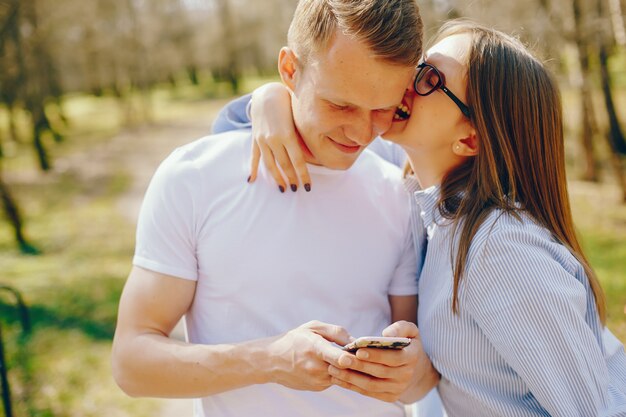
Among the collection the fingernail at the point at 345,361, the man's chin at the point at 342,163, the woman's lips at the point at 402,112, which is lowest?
the fingernail at the point at 345,361

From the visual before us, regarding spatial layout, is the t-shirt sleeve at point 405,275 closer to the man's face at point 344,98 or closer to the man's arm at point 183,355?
the man's face at point 344,98

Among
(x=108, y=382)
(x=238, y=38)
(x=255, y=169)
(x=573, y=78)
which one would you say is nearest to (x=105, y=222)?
(x=108, y=382)

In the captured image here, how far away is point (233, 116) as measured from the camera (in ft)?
8.81

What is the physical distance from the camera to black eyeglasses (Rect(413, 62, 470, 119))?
224 cm

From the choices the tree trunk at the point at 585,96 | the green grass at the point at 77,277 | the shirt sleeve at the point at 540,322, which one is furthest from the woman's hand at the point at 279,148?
the tree trunk at the point at 585,96

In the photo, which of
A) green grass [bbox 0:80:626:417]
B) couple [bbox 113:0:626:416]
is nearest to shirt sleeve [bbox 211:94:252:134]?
couple [bbox 113:0:626:416]

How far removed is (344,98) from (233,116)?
692 mm

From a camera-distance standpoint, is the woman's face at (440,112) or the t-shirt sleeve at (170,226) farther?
the woman's face at (440,112)

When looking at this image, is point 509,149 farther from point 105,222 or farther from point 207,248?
point 105,222

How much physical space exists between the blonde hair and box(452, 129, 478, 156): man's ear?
0.33 meters

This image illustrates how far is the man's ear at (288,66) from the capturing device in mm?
2328

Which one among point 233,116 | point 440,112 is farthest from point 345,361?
point 233,116

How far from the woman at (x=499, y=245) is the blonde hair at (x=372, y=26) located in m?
0.15

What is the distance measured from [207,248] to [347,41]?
0.84m
